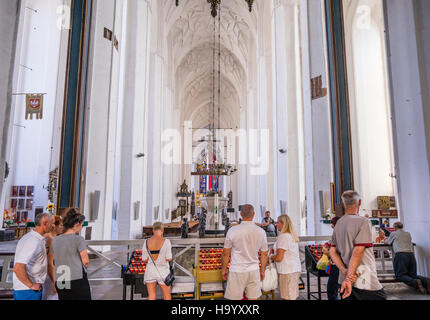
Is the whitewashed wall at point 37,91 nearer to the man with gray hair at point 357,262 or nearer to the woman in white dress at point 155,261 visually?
the woman in white dress at point 155,261

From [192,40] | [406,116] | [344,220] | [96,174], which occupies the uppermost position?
[192,40]

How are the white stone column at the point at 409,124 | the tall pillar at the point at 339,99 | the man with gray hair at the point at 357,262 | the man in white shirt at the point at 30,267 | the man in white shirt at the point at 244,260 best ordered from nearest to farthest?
the man with gray hair at the point at 357,262 → the man in white shirt at the point at 30,267 → the man in white shirt at the point at 244,260 → the white stone column at the point at 409,124 → the tall pillar at the point at 339,99

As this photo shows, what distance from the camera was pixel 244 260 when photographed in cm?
293

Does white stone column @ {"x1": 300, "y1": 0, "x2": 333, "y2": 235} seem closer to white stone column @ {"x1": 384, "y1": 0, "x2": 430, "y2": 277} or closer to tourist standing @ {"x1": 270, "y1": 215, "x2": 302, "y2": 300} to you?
white stone column @ {"x1": 384, "y1": 0, "x2": 430, "y2": 277}

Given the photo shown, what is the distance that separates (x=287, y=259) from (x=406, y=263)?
102 inches

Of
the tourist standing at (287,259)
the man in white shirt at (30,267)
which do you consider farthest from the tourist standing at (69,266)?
the tourist standing at (287,259)

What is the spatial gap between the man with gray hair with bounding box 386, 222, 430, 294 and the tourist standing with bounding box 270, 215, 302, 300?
236 centimetres

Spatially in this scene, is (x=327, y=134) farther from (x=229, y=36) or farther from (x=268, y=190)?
(x=229, y=36)

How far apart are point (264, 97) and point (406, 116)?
12.2m

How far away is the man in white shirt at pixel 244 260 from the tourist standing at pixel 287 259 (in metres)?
0.40

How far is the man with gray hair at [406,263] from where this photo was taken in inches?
180

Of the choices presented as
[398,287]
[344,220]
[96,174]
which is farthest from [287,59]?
[344,220]

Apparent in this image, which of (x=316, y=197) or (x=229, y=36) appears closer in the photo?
(x=316, y=197)
